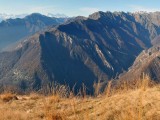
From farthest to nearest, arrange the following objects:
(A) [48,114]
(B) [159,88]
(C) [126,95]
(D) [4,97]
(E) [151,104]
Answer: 1. (D) [4,97]
2. (B) [159,88]
3. (C) [126,95]
4. (E) [151,104]
5. (A) [48,114]

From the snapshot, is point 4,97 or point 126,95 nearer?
point 126,95

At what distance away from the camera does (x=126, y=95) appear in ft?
31.8

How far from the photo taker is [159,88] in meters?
10.5

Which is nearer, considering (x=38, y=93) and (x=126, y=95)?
(x=126, y=95)

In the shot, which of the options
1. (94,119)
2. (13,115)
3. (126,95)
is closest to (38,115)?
(13,115)

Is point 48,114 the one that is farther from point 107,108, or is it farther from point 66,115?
point 107,108

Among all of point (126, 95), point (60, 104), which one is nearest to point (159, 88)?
point (126, 95)

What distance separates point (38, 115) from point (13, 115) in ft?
2.47

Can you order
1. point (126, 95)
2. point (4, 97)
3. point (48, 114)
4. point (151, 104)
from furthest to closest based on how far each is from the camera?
1. point (4, 97)
2. point (126, 95)
3. point (151, 104)
4. point (48, 114)

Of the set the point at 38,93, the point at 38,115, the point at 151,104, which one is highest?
the point at 151,104

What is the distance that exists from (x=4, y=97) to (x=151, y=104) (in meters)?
7.18

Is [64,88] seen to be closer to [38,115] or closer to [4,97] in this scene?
[38,115]

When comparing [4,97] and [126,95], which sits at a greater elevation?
[126,95]

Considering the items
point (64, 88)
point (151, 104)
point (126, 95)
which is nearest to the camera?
point (151, 104)
